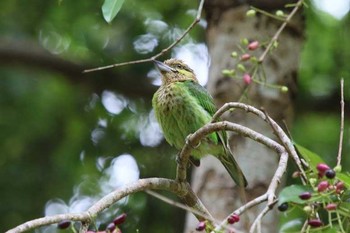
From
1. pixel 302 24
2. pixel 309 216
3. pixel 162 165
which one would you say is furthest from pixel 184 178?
pixel 162 165

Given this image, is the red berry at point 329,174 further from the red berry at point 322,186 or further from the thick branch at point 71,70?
the thick branch at point 71,70

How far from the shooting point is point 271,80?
19.6 feet

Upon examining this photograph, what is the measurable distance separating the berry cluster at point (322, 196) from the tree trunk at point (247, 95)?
2.36 meters

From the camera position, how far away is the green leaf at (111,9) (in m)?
3.85

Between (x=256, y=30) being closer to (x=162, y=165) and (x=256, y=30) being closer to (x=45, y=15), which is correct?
(x=162, y=165)

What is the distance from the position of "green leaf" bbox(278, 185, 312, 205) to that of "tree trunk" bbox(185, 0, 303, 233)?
7.78 ft

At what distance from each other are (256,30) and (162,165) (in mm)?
1559

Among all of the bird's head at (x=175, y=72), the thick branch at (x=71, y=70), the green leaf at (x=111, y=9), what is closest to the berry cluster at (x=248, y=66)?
the bird's head at (x=175, y=72)

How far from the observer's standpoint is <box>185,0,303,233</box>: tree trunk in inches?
221

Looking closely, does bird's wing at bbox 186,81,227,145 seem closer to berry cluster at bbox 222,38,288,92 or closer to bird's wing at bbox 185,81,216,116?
bird's wing at bbox 185,81,216,116

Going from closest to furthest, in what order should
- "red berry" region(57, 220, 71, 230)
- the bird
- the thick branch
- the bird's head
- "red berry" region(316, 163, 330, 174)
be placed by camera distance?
"red berry" region(316, 163, 330, 174)
"red berry" region(57, 220, 71, 230)
the bird
the bird's head
the thick branch

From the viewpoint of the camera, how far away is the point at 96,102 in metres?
7.46

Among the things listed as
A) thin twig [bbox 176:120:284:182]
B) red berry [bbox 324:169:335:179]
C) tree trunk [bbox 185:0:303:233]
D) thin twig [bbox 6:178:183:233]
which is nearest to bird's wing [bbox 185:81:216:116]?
tree trunk [bbox 185:0:303:233]

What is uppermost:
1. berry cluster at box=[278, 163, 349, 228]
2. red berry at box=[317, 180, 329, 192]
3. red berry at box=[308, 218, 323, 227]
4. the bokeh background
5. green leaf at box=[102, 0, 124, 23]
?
green leaf at box=[102, 0, 124, 23]
